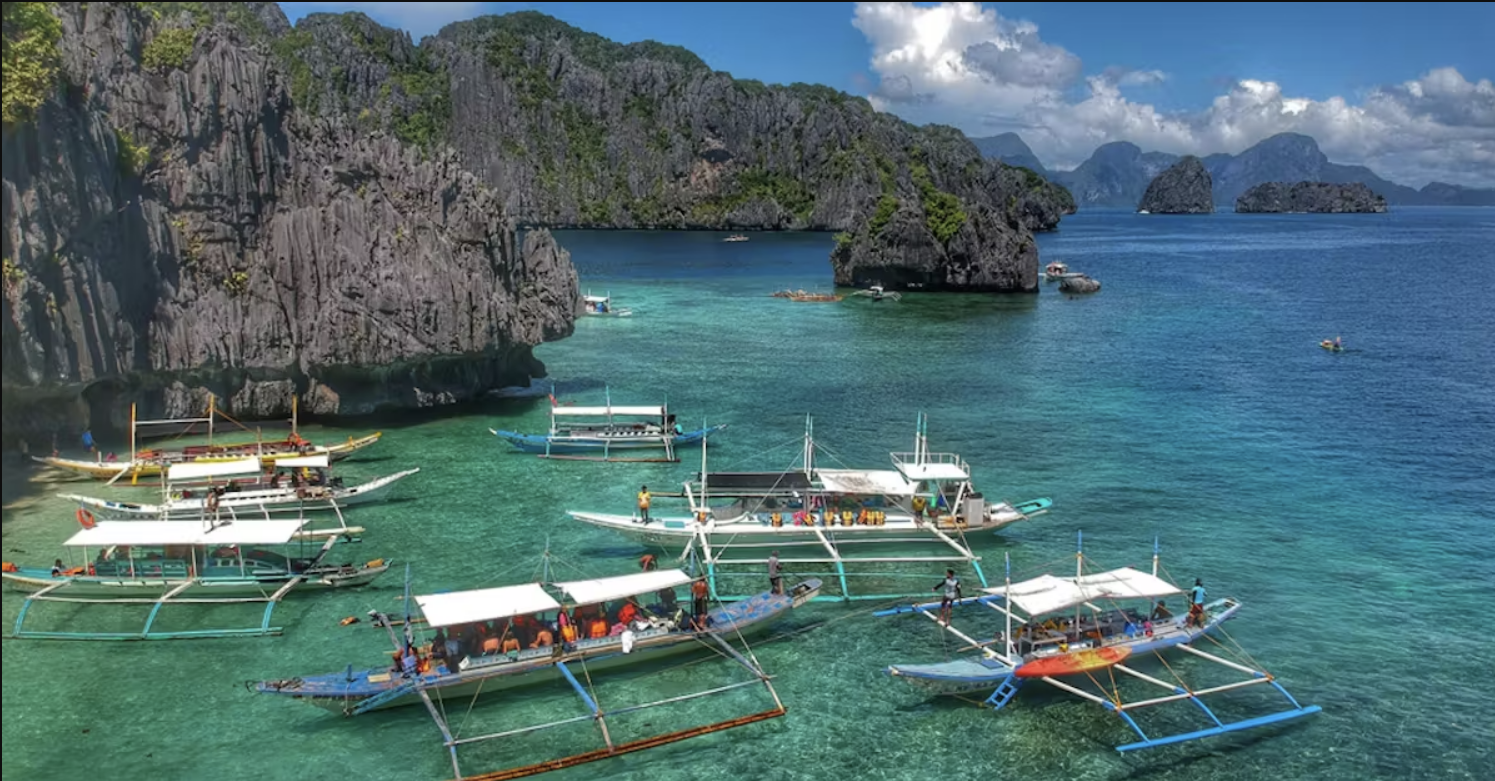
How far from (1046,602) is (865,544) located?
12.1m

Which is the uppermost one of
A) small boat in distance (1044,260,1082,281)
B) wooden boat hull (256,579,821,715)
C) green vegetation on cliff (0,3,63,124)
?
green vegetation on cliff (0,3,63,124)

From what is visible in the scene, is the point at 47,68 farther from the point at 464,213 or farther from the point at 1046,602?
the point at 1046,602

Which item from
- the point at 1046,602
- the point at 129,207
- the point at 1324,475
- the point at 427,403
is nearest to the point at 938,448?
the point at 1324,475

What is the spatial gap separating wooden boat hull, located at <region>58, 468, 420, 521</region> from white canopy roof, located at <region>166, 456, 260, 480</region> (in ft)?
2.95

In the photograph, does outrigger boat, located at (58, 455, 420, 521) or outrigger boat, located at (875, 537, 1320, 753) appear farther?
outrigger boat, located at (58, 455, 420, 521)

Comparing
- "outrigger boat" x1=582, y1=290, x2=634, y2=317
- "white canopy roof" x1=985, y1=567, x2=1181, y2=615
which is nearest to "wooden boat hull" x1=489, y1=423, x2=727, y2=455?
"white canopy roof" x1=985, y1=567, x2=1181, y2=615

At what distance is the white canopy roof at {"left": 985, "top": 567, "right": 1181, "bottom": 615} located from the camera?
Result: 29.8 metres

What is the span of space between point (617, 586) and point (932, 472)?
16.4m

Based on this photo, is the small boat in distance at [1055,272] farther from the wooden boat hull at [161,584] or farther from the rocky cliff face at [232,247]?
the wooden boat hull at [161,584]

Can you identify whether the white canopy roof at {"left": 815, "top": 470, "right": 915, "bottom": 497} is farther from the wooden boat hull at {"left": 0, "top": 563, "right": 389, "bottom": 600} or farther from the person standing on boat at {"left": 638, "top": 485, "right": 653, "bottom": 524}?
the wooden boat hull at {"left": 0, "top": 563, "right": 389, "bottom": 600}

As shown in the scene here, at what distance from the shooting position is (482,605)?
28.6m

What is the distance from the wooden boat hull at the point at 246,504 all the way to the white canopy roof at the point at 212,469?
0.90 metres

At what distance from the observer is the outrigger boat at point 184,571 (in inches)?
1304

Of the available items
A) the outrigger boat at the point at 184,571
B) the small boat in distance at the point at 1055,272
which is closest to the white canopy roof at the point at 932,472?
the outrigger boat at the point at 184,571
